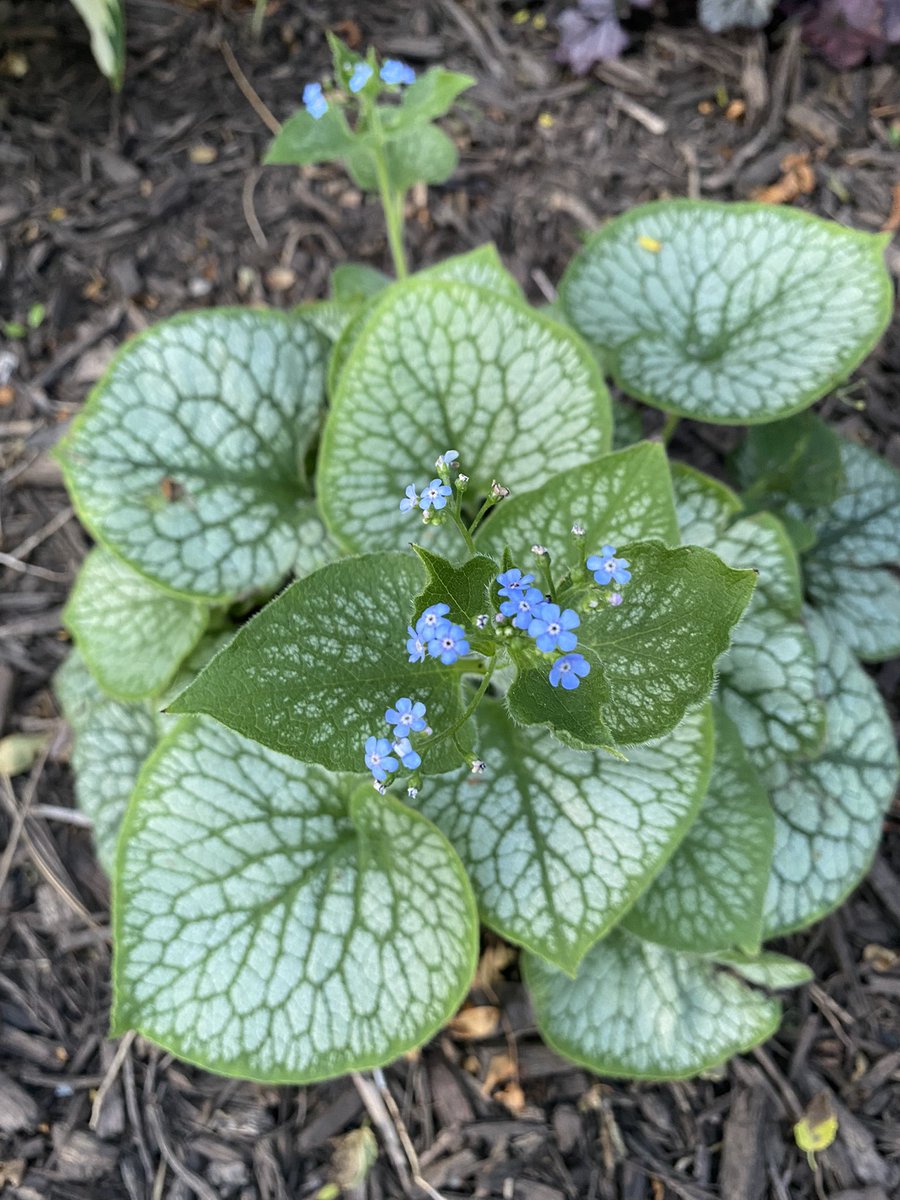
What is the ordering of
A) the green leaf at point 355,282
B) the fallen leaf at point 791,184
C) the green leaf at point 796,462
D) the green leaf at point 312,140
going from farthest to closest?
the fallen leaf at point 791,184 → the green leaf at point 355,282 → the green leaf at point 796,462 → the green leaf at point 312,140

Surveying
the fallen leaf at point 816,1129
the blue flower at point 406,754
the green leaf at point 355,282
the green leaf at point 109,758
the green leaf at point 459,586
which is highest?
the green leaf at point 459,586

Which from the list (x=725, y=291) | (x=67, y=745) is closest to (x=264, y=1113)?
(x=67, y=745)

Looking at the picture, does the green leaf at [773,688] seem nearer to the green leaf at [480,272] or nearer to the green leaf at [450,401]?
the green leaf at [450,401]

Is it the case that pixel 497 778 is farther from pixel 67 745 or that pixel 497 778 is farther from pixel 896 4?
pixel 896 4

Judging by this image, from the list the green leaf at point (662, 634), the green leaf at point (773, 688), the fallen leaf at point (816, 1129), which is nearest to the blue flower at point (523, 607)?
the green leaf at point (662, 634)

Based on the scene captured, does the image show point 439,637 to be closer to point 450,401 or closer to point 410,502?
→ point 410,502

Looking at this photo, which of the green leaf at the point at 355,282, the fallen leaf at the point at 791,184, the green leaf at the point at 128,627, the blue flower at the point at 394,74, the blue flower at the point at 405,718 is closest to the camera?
the blue flower at the point at 405,718
